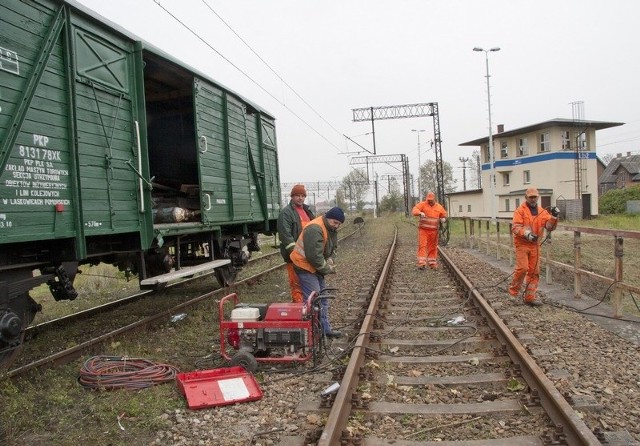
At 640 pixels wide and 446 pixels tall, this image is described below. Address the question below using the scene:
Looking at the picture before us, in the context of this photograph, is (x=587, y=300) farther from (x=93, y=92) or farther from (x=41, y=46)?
(x=41, y=46)

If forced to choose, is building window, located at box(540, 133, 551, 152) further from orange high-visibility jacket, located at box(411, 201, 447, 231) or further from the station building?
orange high-visibility jacket, located at box(411, 201, 447, 231)

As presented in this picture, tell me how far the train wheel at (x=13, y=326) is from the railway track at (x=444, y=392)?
2612mm

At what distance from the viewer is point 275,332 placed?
17.2ft

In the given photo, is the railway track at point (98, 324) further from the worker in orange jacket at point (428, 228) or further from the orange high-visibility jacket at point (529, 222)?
the orange high-visibility jacket at point (529, 222)

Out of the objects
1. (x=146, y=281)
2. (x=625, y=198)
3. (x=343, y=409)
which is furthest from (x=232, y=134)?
(x=625, y=198)

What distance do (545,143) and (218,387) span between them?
42.2 metres

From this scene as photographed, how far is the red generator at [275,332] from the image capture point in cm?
521

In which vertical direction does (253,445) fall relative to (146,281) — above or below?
below

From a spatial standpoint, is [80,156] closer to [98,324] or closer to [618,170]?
[98,324]

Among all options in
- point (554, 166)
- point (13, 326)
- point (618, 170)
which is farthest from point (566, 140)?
point (13, 326)

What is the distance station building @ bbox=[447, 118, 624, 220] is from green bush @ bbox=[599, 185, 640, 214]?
3517 mm

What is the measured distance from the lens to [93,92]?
5488 mm

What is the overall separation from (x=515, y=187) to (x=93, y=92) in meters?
43.2

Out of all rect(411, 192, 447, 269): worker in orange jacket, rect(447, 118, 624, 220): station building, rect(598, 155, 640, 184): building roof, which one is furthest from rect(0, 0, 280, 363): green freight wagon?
rect(598, 155, 640, 184): building roof
